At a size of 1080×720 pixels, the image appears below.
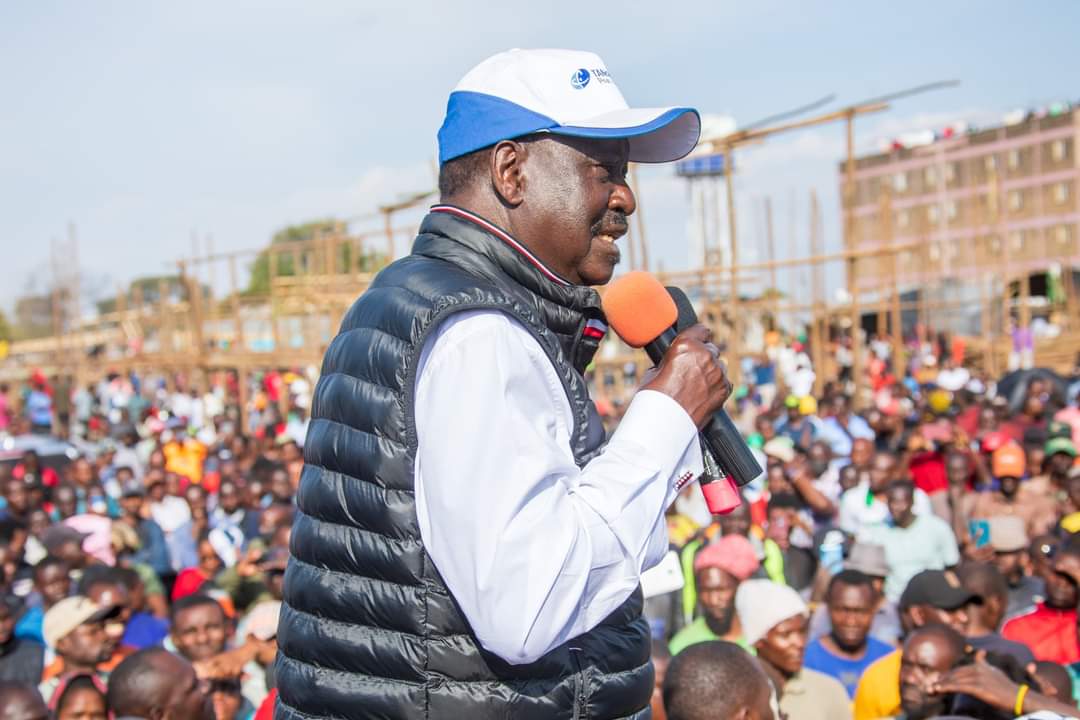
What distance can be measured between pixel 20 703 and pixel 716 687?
7.78 feet

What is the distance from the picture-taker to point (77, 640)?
515 cm

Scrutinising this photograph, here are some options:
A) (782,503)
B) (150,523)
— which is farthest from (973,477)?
(150,523)

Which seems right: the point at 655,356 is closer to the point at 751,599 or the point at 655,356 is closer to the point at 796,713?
the point at 796,713

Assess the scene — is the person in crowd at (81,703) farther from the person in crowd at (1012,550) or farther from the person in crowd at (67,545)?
the person in crowd at (1012,550)

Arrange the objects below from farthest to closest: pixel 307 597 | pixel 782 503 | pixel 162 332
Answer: pixel 162 332
pixel 782 503
pixel 307 597

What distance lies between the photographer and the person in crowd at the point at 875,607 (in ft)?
19.0

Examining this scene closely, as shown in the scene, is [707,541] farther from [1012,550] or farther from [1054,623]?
[1054,623]

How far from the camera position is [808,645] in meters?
5.47

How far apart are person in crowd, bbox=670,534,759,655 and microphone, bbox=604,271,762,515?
378 cm

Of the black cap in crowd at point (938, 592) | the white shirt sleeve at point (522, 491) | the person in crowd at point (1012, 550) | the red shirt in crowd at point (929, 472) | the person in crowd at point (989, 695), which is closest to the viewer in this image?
the white shirt sleeve at point (522, 491)

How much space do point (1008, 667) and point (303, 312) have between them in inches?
701

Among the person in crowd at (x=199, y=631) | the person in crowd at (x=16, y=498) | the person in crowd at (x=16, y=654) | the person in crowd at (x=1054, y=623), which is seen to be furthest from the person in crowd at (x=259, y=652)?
the person in crowd at (x=16, y=498)

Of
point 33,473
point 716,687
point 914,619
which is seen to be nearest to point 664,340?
point 716,687

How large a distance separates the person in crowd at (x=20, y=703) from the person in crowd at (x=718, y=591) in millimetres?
2683
